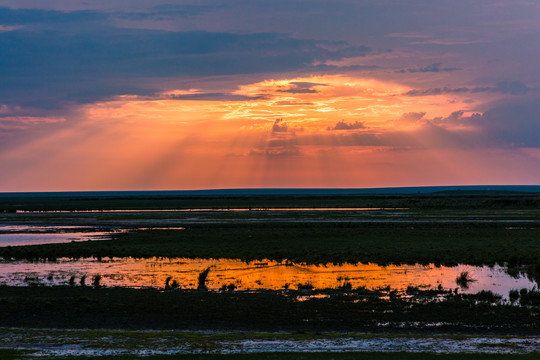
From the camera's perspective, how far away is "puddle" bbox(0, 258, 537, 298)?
27859 millimetres

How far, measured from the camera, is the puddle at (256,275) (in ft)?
91.4

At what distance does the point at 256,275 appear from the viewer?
31.5 meters

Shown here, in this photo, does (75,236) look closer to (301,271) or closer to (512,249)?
Result: (301,271)

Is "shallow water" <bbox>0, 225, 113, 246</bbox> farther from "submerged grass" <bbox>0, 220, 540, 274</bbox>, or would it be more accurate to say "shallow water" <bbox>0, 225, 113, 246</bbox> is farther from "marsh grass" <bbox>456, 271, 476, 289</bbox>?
"marsh grass" <bbox>456, 271, 476, 289</bbox>

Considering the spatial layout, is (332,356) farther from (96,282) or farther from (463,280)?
(96,282)

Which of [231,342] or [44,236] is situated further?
[44,236]

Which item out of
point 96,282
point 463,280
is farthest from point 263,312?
A: point 463,280

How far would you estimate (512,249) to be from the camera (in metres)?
41.1

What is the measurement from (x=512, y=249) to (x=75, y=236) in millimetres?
43410

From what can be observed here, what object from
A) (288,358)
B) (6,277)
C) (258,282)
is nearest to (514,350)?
(288,358)

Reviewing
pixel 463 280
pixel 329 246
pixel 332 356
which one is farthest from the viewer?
pixel 329 246

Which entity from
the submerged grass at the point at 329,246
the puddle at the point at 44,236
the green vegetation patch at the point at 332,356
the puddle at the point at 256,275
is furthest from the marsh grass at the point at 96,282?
the puddle at the point at 44,236

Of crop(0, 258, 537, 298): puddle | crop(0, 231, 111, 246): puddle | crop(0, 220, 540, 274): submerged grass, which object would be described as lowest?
crop(0, 258, 537, 298): puddle

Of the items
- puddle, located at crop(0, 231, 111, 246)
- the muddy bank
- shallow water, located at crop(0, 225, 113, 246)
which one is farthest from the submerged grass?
the muddy bank
